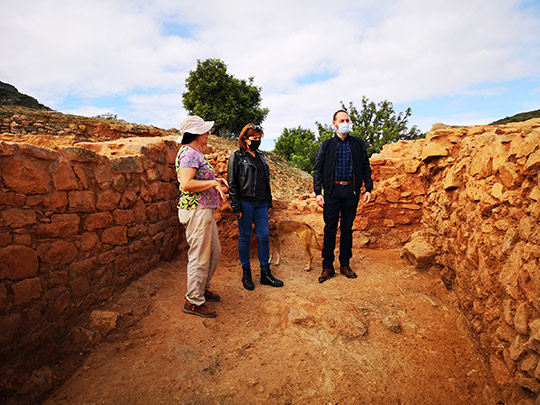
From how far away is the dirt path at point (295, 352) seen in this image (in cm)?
208

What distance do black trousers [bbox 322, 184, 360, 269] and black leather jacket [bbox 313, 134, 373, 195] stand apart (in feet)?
0.33

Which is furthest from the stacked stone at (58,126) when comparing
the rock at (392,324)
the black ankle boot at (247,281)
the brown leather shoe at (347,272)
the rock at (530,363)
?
the rock at (530,363)

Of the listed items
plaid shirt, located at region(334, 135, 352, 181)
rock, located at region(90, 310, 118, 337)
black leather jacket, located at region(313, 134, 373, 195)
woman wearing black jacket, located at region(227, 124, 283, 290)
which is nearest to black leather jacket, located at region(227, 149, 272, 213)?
woman wearing black jacket, located at region(227, 124, 283, 290)

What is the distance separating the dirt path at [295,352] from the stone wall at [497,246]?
29 centimetres

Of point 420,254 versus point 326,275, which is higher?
point 420,254

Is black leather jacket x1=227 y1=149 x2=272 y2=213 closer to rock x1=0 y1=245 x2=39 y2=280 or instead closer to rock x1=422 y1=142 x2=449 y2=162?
rock x1=0 y1=245 x2=39 y2=280

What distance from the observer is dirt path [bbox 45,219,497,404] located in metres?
2.08

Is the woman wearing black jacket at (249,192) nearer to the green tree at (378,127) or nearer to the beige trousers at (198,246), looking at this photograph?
the beige trousers at (198,246)

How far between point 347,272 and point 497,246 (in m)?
1.85

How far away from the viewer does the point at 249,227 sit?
3.57 meters

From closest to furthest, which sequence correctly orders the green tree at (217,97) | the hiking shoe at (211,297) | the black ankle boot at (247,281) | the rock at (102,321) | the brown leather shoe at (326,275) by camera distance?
1. the rock at (102,321)
2. the hiking shoe at (211,297)
3. the black ankle boot at (247,281)
4. the brown leather shoe at (326,275)
5. the green tree at (217,97)

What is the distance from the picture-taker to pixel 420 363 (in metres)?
2.40

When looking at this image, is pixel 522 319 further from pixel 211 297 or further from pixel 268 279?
pixel 211 297

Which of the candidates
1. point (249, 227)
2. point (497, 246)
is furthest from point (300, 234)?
point (497, 246)
